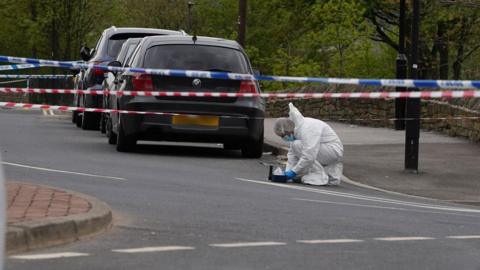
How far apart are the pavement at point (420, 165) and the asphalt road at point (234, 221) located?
2.54ft

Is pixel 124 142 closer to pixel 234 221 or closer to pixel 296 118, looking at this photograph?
pixel 296 118

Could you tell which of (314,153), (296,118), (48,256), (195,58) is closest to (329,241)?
(48,256)

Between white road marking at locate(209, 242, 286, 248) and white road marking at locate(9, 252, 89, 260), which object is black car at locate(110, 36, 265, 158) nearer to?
white road marking at locate(209, 242, 286, 248)

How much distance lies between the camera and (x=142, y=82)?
15773 mm

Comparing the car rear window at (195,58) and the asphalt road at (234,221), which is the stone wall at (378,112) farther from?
the asphalt road at (234,221)

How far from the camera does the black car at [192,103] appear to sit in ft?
51.1

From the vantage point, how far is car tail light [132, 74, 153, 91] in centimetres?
1568

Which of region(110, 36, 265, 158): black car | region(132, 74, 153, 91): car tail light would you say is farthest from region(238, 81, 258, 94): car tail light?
region(132, 74, 153, 91): car tail light

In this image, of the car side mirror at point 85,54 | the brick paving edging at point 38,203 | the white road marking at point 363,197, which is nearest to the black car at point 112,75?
the car side mirror at point 85,54

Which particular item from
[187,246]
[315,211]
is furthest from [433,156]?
[187,246]

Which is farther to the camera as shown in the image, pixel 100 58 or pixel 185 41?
pixel 100 58

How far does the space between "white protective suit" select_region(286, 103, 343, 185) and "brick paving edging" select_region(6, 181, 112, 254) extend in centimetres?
422

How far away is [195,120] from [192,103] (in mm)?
222

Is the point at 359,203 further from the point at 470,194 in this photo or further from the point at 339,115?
the point at 339,115
